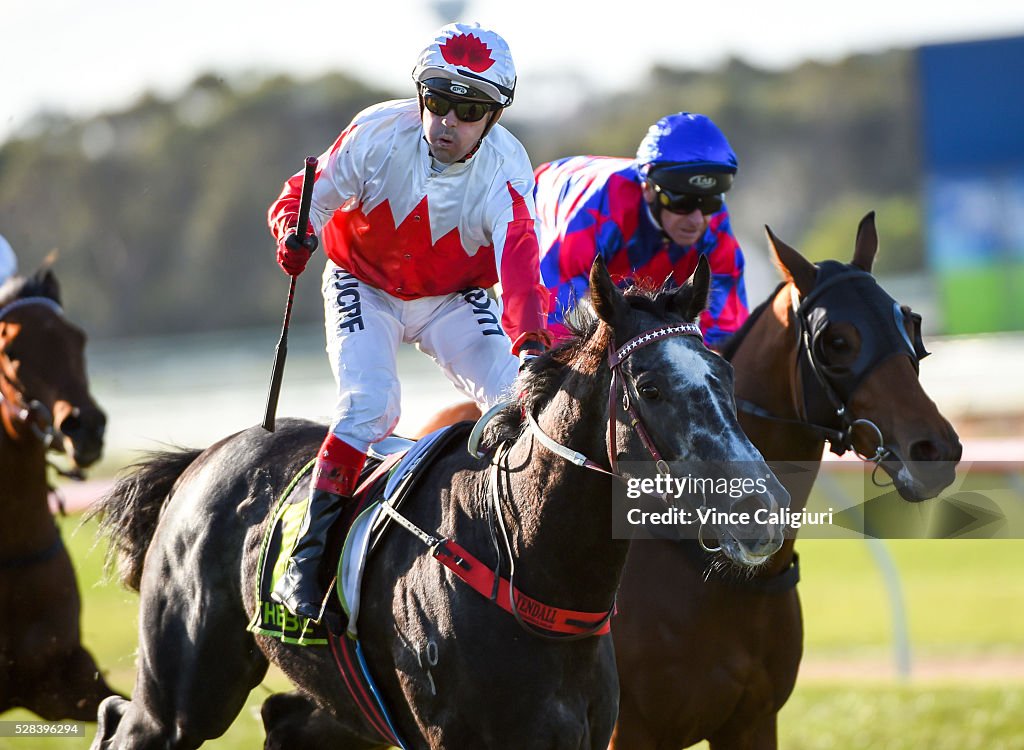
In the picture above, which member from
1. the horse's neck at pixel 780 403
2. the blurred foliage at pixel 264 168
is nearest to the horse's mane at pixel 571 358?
the horse's neck at pixel 780 403

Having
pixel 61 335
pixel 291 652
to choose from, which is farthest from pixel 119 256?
pixel 291 652

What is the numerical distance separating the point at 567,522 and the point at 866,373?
1.22 metres

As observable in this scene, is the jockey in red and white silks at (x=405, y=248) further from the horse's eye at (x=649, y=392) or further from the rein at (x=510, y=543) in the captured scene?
the horse's eye at (x=649, y=392)

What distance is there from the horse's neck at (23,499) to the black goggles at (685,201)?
274 centimetres

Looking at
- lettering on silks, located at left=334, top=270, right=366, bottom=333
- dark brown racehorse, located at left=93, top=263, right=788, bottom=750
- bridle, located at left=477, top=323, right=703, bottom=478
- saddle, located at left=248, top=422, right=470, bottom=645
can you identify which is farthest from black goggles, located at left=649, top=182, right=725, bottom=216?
bridle, located at left=477, top=323, right=703, bottom=478

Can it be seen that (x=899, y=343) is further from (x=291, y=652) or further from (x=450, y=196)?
(x=291, y=652)

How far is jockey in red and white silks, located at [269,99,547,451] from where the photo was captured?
404 centimetres

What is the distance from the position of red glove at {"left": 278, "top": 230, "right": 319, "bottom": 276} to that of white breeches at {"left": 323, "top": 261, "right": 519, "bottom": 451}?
10.3 inches

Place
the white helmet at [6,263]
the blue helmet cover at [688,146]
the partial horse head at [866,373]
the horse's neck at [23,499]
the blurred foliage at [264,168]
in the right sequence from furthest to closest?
the blurred foliage at [264,168], the white helmet at [6,263], the horse's neck at [23,499], the blue helmet cover at [688,146], the partial horse head at [866,373]

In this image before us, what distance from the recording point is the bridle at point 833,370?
13.6 feet

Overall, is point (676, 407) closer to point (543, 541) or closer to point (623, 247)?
point (543, 541)

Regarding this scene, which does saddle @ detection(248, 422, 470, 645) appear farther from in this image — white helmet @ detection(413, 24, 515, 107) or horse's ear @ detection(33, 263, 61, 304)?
horse's ear @ detection(33, 263, 61, 304)

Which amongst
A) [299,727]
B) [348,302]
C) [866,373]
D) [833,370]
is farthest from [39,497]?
[866,373]

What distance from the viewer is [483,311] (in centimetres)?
435
